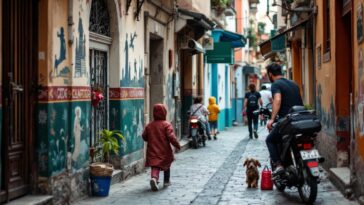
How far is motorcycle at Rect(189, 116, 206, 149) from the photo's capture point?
19641 millimetres

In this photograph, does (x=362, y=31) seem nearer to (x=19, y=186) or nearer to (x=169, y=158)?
(x=169, y=158)

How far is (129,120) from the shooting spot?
12.4 metres

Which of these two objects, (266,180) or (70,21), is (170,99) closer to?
(266,180)

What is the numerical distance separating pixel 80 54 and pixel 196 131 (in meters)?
10.6

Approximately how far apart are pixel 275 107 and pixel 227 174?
3.56 metres

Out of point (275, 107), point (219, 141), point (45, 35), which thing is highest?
point (45, 35)

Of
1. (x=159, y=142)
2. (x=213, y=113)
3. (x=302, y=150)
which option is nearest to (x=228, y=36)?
(x=213, y=113)

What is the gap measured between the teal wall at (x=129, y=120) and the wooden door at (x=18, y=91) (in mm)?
3553

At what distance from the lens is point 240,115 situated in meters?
40.8

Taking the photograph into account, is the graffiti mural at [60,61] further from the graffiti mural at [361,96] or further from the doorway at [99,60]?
the graffiti mural at [361,96]

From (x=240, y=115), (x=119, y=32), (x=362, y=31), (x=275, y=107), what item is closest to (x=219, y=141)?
(x=119, y=32)

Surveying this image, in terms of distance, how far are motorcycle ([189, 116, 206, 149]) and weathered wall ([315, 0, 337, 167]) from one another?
19.8 feet

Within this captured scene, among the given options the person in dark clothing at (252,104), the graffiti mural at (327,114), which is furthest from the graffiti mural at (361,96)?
the person in dark clothing at (252,104)

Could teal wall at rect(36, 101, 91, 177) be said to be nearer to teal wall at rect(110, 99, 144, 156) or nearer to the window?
teal wall at rect(110, 99, 144, 156)
